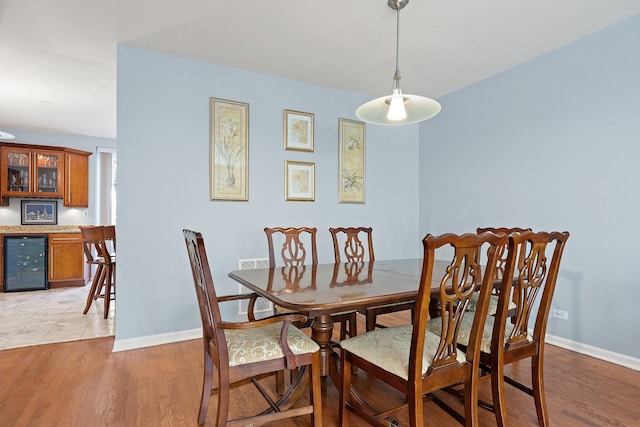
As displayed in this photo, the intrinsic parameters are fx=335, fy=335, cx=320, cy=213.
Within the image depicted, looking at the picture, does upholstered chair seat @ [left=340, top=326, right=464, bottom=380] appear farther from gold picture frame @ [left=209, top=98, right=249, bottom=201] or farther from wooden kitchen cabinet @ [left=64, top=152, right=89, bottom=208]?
wooden kitchen cabinet @ [left=64, top=152, right=89, bottom=208]

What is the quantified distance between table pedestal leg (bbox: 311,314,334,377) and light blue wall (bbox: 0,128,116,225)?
5932 mm

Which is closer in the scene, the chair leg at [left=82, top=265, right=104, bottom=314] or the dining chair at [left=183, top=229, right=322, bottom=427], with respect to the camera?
the dining chair at [left=183, top=229, right=322, bottom=427]

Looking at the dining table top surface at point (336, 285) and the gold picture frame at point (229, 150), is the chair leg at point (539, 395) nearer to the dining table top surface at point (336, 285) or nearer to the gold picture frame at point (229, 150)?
the dining table top surface at point (336, 285)

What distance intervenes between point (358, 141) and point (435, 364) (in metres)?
3.00

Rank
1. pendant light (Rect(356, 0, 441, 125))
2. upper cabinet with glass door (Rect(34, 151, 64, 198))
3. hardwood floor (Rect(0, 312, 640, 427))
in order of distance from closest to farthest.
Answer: hardwood floor (Rect(0, 312, 640, 427)), pendant light (Rect(356, 0, 441, 125)), upper cabinet with glass door (Rect(34, 151, 64, 198))

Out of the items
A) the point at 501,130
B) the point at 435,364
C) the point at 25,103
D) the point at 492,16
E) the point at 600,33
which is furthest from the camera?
the point at 25,103

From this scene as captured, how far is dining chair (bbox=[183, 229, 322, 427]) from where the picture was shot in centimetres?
145

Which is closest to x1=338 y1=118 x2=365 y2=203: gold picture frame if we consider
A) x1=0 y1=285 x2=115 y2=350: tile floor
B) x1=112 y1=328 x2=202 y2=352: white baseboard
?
x1=112 y1=328 x2=202 y2=352: white baseboard

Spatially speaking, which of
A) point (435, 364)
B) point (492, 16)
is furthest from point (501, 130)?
point (435, 364)

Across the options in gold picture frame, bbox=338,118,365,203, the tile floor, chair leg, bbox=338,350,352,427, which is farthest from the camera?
gold picture frame, bbox=338,118,365,203

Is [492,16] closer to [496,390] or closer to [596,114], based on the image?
[596,114]

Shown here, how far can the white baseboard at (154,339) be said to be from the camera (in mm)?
2801

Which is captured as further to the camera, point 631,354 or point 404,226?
point 404,226

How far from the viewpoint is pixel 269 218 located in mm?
3500
